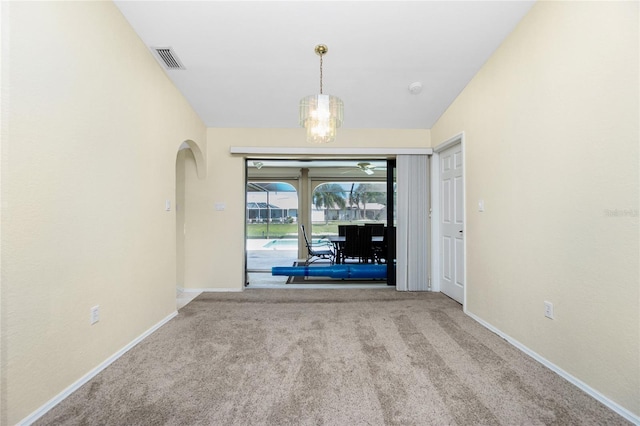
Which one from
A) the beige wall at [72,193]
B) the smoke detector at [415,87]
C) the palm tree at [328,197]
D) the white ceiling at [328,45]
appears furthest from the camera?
the palm tree at [328,197]

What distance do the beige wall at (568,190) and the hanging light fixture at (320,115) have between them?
1562mm

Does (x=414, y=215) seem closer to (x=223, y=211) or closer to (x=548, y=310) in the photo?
(x=548, y=310)

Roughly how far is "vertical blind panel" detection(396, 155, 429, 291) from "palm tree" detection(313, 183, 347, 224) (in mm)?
4657

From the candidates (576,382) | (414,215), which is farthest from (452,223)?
(576,382)

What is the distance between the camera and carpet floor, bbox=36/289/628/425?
158 cm

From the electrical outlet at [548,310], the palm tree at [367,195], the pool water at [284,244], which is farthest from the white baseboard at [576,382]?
the pool water at [284,244]

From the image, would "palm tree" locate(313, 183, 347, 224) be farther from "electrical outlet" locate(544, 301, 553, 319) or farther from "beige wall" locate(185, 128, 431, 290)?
"electrical outlet" locate(544, 301, 553, 319)

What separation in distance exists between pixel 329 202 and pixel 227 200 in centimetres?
516

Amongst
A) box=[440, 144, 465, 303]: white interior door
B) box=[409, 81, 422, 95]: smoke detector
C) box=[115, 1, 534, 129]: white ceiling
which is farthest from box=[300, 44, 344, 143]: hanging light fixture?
box=[440, 144, 465, 303]: white interior door

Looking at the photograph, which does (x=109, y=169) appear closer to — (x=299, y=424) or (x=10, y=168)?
(x=10, y=168)

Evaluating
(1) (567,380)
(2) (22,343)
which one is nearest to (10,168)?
(2) (22,343)

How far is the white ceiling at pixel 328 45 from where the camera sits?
92.3 inches

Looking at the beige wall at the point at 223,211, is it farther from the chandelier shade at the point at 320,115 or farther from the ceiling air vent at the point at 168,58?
the chandelier shade at the point at 320,115

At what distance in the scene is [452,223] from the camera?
152 inches
